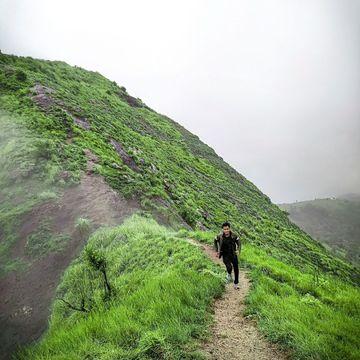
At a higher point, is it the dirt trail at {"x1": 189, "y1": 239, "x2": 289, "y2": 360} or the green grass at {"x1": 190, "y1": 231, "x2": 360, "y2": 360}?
the green grass at {"x1": 190, "y1": 231, "x2": 360, "y2": 360}

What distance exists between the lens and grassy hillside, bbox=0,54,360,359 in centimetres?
842

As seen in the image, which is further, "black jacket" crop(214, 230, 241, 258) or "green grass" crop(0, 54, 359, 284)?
"green grass" crop(0, 54, 359, 284)

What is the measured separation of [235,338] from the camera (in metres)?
8.30

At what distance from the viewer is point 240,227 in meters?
32.0

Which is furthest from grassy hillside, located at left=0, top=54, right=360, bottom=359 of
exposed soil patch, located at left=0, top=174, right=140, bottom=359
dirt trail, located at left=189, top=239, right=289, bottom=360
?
exposed soil patch, located at left=0, top=174, right=140, bottom=359

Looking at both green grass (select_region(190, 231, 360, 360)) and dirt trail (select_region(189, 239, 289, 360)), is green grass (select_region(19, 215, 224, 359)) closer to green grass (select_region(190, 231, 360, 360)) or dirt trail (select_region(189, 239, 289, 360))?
dirt trail (select_region(189, 239, 289, 360))

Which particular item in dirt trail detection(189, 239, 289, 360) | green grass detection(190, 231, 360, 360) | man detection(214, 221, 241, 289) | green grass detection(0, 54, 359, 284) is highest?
green grass detection(0, 54, 359, 284)

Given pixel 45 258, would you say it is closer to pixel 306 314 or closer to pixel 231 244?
pixel 231 244

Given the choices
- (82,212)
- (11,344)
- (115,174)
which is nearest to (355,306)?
(11,344)

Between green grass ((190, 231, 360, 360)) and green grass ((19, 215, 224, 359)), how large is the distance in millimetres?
1418

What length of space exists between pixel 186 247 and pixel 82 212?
7.91 metres

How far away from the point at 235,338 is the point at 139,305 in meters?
2.69

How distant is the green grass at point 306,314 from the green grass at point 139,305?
1418mm

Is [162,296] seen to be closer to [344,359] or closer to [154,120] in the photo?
[344,359]
